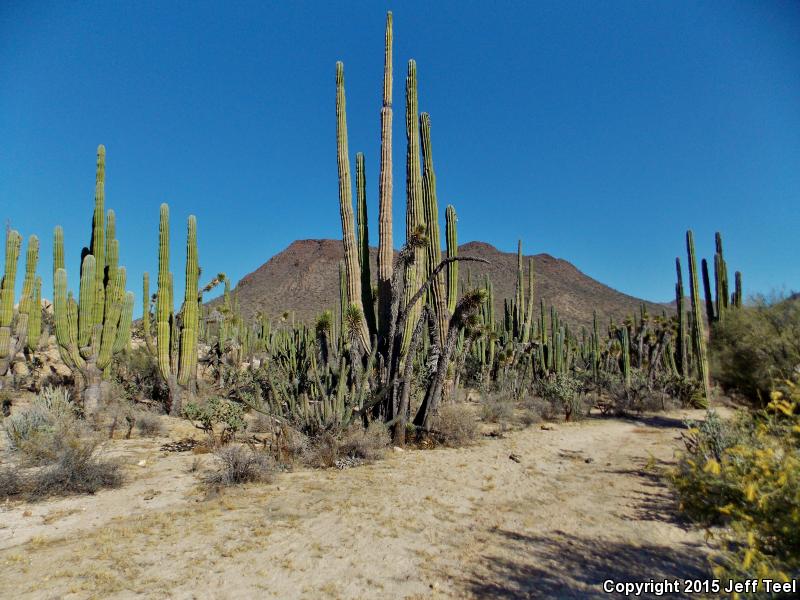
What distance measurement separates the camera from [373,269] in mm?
44188

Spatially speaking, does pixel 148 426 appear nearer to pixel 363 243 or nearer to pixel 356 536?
pixel 363 243

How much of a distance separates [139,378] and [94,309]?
177 inches

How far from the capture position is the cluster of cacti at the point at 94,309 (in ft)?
39.2

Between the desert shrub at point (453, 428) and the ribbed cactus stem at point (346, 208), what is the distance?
233 cm

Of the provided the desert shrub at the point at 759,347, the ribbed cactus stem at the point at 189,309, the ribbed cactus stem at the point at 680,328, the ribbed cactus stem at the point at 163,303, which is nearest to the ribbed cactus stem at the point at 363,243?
the ribbed cactus stem at the point at 189,309

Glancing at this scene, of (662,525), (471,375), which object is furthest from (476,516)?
(471,375)

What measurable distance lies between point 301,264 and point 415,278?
2739 inches

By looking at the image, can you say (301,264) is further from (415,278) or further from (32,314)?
(415,278)

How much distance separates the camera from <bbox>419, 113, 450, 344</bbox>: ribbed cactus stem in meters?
11.0

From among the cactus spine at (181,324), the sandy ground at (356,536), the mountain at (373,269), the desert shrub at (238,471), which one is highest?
the mountain at (373,269)

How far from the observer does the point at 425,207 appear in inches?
439

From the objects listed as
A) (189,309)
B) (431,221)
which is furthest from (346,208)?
(189,309)

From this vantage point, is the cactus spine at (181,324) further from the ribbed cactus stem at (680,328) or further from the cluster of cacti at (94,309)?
the ribbed cactus stem at (680,328)

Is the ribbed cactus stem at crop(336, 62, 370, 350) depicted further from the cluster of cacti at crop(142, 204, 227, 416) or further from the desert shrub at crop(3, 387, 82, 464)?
the desert shrub at crop(3, 387, 82, 464)
